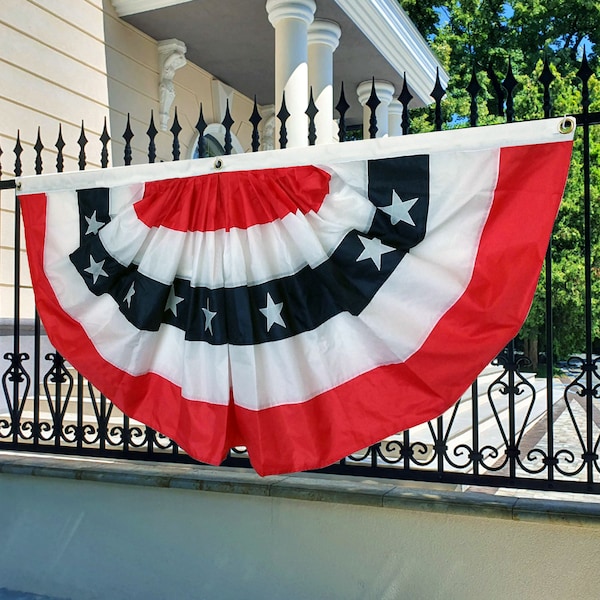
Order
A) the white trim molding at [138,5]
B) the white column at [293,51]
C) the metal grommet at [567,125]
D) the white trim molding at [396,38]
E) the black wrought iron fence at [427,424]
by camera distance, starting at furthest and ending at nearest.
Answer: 1. the white trim molding at [396,38]
2. the white trim molding at [138,5]
3. the white column at [293,51]
4. the black wrought iron fence at [427,424]
5. the metal grommet at [567,125]

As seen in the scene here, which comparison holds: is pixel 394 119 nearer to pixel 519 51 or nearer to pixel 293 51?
pixel 293 51

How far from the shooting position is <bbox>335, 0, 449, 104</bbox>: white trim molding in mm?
8820

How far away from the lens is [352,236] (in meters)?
3.22

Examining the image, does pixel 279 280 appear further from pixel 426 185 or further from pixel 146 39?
pixel 146 39

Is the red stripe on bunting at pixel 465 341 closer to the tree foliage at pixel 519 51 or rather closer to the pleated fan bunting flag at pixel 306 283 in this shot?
the pleated fan bunting flag at pixel 306 283

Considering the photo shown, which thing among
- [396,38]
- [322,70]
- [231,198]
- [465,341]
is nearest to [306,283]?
[231,198]

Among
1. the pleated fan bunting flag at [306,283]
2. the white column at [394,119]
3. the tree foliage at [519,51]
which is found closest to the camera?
the pleated fan bunting flag at [306,283]

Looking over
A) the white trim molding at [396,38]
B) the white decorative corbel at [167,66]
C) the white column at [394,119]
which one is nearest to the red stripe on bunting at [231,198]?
the white trim molding at [396,38]

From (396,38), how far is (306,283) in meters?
7.95

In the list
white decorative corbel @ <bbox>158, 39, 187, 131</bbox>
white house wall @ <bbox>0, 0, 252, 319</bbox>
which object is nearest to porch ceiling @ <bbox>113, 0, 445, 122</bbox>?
white decorative corbel @ <bbox>158, 39, 187, 131</bbox>

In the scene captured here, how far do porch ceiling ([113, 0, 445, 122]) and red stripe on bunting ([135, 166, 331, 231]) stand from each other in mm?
5278

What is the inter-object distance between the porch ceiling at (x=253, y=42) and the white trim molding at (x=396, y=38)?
2 centimetres

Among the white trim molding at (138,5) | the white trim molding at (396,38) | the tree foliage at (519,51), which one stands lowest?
the white trim molding at (138,5)

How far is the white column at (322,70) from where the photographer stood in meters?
8.56
